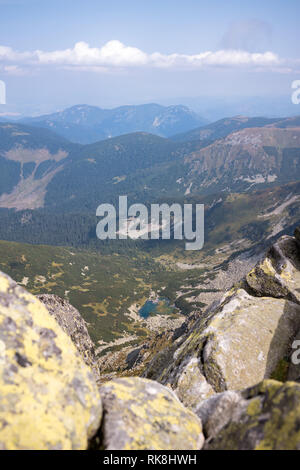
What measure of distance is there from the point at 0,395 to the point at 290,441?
35.5 ft

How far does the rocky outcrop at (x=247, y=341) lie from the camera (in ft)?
73.2

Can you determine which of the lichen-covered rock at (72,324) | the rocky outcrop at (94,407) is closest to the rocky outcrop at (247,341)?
the rocky outcrop at (94,407)

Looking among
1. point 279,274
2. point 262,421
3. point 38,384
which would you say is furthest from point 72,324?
point 262,421

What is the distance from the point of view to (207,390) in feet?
72.8

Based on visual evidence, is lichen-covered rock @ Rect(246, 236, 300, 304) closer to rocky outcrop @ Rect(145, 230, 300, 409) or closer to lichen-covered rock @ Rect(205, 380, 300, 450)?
rocky outcrop @ Rect(145, 230, 300, 409)

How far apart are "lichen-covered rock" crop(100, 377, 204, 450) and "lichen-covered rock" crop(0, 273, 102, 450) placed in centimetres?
87

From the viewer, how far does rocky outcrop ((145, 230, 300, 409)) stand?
2231cm

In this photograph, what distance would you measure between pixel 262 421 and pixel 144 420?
497cm

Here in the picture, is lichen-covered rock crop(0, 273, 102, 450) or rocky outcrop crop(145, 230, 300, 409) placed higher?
lichen-covered rock crop(0, 273, 102, 450)

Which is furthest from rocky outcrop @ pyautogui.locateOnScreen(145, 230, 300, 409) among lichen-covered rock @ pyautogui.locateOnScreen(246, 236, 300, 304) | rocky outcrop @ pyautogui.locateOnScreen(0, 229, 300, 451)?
rocky outcrop @ pyautogui.locateOnScreen(0, 229, 300, 451)

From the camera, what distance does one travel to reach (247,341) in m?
24.5
